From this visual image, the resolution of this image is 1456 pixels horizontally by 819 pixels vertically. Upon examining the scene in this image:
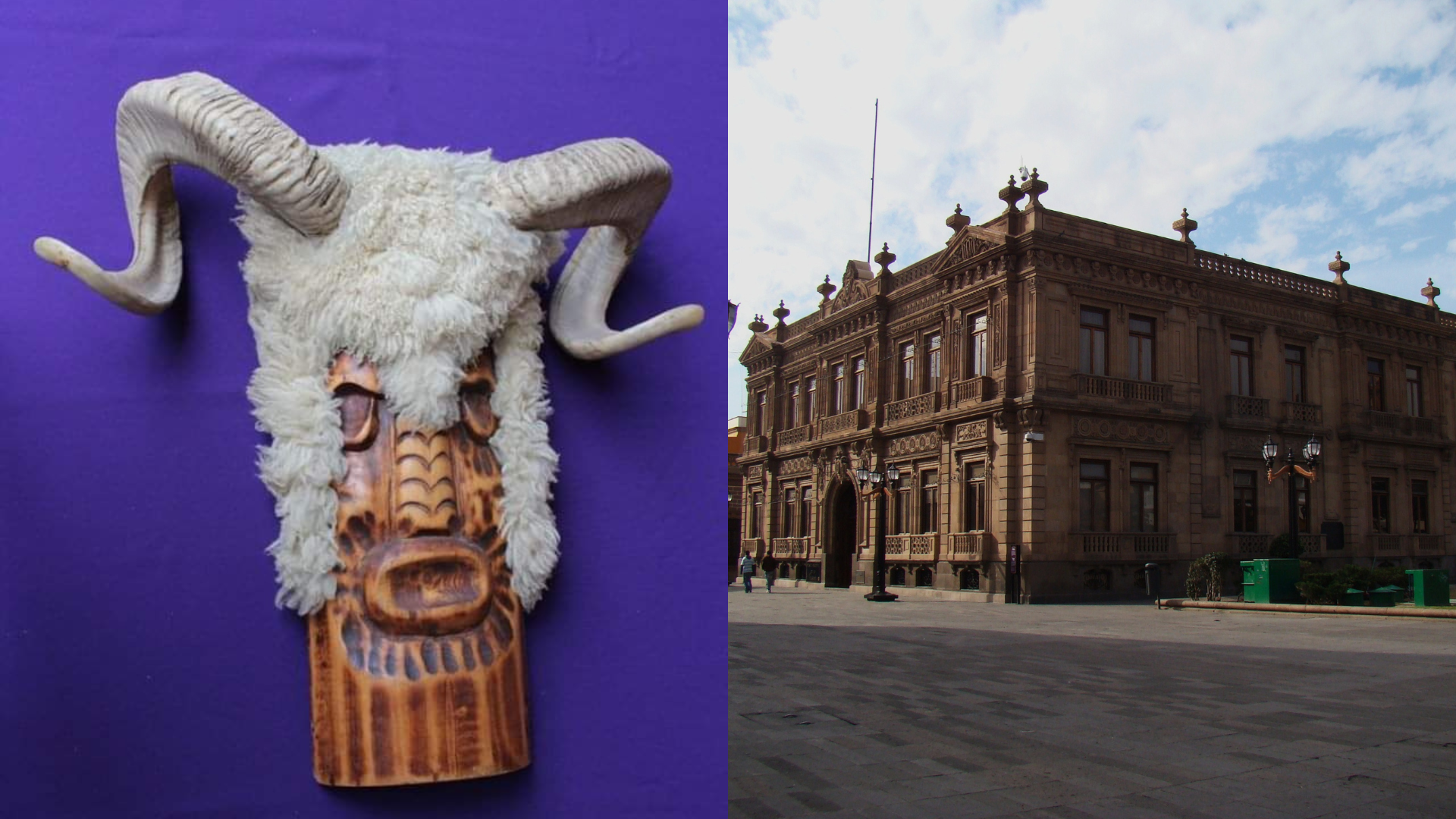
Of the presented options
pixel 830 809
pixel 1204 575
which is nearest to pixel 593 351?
pixel 830 809

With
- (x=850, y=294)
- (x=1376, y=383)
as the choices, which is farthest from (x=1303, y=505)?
(x=850, y=294)

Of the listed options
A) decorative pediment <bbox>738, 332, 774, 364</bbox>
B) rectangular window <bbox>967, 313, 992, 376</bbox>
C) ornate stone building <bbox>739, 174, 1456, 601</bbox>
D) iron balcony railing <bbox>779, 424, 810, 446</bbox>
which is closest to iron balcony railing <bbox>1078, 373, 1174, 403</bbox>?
ornate stone building <bbox>739, 174, 1456, 601</bbox>

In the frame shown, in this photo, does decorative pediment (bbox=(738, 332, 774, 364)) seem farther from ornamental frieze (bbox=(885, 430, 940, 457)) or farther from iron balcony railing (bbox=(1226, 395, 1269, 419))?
iron balcony railing (bbox=(1226, 395, 1269, 419))

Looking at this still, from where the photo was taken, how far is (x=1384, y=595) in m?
20.4

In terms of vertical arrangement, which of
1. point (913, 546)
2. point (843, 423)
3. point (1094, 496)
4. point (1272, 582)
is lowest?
point (1272, 582)

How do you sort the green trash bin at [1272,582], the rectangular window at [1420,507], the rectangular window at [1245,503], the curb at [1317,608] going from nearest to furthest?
the curb at [1317,608], the green trash bin at [1272,582], the rectangular window at [1245,503], the rectangular window at [1420,507]

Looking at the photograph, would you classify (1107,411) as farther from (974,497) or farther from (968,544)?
(968,544)

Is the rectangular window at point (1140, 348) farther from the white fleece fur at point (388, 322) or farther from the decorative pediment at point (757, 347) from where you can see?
the white fleece fur at point (388, 322)

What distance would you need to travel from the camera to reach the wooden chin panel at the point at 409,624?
199cm

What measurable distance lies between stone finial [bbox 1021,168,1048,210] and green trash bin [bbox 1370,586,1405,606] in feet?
35.7

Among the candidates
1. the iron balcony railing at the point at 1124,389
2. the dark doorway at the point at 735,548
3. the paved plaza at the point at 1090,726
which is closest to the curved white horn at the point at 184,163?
the paved plaza at the point at 1090,726

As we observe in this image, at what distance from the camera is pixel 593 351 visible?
2.22m

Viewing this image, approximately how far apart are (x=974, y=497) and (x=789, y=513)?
11445mm

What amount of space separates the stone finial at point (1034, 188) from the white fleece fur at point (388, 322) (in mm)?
24207
